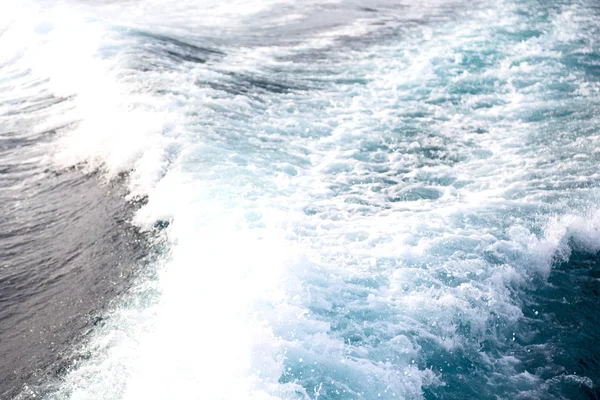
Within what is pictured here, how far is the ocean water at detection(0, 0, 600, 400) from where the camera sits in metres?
4.09

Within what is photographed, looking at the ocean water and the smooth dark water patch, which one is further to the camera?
the smooth dark water patch

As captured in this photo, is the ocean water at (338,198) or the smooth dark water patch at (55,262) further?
the smooth dark water patch at (55,262)

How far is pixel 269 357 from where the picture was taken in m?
4.04

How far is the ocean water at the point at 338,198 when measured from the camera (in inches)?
161

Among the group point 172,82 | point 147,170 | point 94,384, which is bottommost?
point 94,384

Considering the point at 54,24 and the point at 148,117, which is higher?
the point at 54,24

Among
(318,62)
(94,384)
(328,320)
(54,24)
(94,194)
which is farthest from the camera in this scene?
(54,24)

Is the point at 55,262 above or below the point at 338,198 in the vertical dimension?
below

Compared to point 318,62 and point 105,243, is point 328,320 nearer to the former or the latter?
point 105,243

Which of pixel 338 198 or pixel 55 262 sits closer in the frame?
pixel 55 262

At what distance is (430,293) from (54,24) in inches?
422

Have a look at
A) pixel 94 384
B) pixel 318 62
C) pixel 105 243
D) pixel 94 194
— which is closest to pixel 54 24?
pixel 318 62

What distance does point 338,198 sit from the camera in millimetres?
6195

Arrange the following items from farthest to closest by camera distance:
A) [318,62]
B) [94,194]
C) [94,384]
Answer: [318,62]
[94,194]
[94,384]
